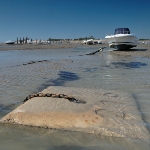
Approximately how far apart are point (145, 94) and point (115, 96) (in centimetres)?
87

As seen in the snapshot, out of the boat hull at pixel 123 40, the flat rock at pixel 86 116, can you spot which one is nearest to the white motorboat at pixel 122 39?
the boat hull at pixel 123 40

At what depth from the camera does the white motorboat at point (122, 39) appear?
81.4ft

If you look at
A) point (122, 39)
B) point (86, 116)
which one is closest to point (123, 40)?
point (122, 39)

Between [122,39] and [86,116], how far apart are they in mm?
23137

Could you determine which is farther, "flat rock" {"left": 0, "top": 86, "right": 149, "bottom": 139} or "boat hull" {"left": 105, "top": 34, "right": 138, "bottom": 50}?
"boat hull" {"left": 105, "top": 34, "right": 138, "bottom": 50}

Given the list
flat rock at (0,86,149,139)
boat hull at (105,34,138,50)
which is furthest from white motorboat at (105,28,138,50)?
flat rock at (0,86,149,139)

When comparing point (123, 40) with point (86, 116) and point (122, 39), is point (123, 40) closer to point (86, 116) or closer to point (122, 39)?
point (122, 39)

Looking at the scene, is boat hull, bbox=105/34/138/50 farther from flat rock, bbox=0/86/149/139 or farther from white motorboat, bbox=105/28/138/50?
flat rock, bbox=0/86/149/139

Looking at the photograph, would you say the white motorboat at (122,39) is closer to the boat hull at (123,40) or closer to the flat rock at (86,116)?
the boat hull at (123,40)

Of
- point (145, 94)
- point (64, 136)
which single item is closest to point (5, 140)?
point (64, 136)

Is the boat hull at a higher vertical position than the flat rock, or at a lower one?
higher

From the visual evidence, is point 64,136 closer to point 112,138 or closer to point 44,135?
point 44,135

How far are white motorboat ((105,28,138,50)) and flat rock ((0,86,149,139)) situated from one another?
71.9 feet

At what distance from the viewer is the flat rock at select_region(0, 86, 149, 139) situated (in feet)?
9.31
